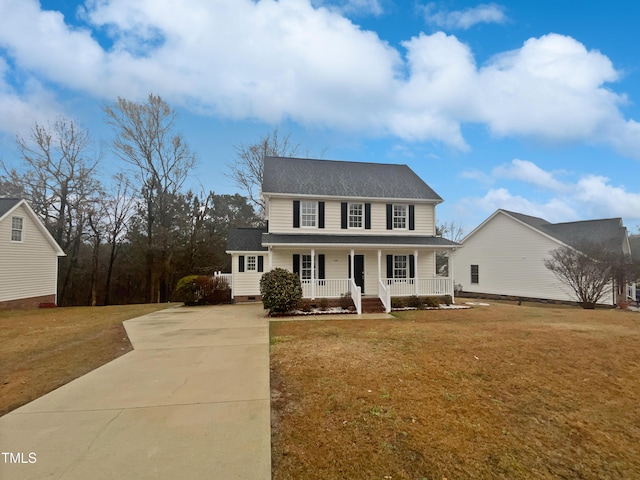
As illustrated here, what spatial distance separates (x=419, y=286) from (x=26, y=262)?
2055cm

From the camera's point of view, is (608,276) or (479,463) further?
(608,276)

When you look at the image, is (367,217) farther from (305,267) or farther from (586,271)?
(586,271)

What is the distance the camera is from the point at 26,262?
54.5ft

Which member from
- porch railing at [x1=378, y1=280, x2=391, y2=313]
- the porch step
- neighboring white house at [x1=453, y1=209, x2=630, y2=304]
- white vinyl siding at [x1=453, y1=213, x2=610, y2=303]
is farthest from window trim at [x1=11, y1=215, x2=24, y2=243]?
white vinyl siding at [x1=453, y1=213, x2=610, y2=303]

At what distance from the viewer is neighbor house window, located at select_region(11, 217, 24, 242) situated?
15.9 m

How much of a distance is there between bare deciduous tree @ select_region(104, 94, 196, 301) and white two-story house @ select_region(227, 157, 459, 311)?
403 inches

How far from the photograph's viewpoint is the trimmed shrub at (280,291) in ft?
40.0

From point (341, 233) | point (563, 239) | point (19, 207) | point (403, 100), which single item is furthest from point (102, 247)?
point (563, 239)

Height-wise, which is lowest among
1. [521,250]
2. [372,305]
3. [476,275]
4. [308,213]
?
[372,305]

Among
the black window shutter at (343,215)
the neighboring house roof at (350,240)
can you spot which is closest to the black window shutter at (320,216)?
the neighboring house roof at (350,240)

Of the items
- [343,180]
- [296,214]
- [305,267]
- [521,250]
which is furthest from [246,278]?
[521,250]

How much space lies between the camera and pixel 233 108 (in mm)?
19234

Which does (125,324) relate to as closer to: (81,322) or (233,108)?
(81,322)

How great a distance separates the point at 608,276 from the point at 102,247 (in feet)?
120
